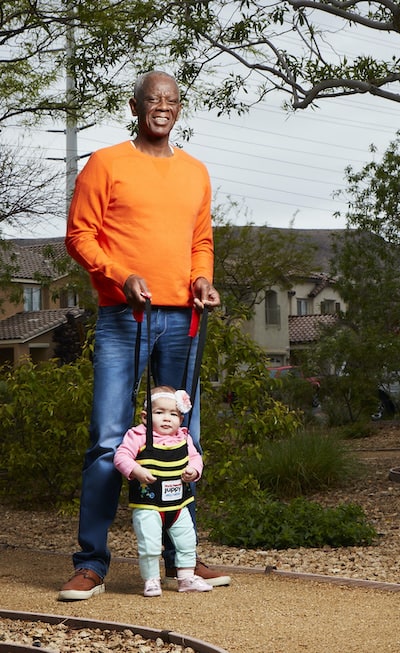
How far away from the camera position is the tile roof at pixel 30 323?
48000 mm

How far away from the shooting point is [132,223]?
501 cm

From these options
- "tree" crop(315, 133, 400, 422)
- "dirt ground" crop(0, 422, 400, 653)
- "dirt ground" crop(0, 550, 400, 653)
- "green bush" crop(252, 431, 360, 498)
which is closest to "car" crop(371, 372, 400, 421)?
"tree" crop(315, 133, 400, 422)

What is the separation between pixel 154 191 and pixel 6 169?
14.4 m

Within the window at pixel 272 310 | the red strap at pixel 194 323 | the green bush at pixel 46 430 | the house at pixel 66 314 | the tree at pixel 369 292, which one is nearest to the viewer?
the red strap at pixel 194 323

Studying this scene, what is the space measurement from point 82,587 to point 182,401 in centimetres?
91

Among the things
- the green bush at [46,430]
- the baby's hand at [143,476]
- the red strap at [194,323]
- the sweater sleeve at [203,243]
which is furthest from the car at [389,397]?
the baby's hand at [143,476]

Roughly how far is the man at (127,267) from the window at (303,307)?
Answer: 5974 centimetres

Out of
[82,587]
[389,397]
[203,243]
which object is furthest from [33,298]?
[82,587]

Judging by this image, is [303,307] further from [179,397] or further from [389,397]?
[179,397]

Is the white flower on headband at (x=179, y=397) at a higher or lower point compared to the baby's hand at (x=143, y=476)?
higher

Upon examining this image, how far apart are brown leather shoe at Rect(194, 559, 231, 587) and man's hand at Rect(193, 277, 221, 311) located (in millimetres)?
1211

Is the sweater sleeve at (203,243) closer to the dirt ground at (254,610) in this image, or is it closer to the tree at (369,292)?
the dirt ground at (254,610)

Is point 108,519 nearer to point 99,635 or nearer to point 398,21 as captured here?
point 99,635

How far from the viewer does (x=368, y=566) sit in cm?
623
